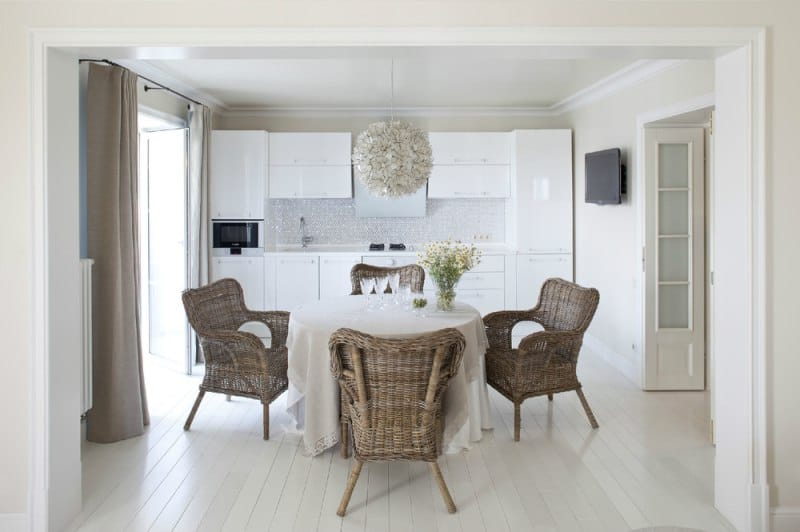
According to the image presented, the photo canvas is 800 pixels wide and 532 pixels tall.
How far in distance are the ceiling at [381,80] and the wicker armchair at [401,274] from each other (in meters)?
1.67

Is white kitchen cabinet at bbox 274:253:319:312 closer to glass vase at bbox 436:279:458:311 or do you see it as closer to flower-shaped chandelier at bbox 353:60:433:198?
flower-shaped chandelier at bbox 353:60:433:198

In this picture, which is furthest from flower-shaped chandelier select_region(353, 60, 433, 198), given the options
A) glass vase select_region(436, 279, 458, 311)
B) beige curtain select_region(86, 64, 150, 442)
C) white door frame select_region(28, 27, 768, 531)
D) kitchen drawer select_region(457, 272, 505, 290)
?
kitchen drawer select_region(457, 272, 505, 290)

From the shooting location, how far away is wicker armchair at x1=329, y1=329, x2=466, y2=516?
123 inches

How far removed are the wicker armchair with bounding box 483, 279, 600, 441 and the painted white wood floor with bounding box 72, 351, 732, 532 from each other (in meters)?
0.31

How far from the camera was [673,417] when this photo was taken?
480cm

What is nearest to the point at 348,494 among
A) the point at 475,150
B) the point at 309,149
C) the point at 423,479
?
the point at 423,479

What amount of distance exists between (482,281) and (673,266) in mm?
2354

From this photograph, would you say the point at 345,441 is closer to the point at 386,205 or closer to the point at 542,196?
the point at 386,205

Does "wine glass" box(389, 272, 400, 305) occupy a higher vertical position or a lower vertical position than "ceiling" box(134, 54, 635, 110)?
lower

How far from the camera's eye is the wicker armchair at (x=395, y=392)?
313 centimetres

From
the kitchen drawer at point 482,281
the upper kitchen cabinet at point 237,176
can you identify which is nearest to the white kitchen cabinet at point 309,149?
the upper kitchen cabinet at point 237,176

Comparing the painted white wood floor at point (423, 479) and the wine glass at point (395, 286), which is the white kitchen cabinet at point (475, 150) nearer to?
the wine glass at point (395, 286)

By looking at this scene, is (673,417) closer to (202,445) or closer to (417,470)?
(417,470)

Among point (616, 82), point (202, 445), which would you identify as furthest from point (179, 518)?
point (616, 82)
